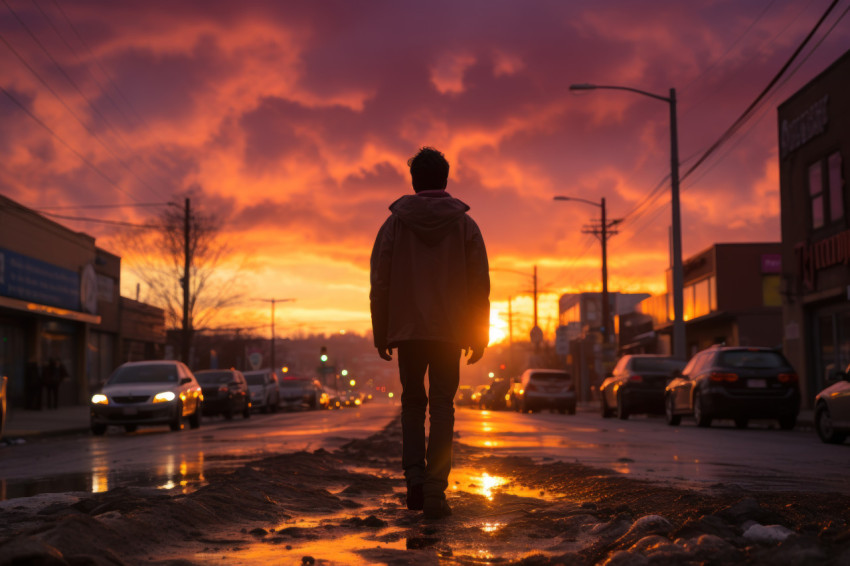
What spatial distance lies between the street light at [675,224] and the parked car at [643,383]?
3831 mm

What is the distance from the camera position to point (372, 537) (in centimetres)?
448

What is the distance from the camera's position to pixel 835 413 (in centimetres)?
1400

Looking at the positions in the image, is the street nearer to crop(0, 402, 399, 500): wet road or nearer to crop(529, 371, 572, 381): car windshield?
crop(0, 402, 399, 500): wet road

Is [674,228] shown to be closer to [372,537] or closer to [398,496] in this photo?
[398,496]

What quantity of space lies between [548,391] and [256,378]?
41.7 ft

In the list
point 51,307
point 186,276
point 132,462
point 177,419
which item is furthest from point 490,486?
point 186,276

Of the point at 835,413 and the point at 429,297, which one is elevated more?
the point at 429,297

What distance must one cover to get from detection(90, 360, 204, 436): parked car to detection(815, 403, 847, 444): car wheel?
12.7m

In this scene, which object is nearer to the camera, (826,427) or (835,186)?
(826,427)

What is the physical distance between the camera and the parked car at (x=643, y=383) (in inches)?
975

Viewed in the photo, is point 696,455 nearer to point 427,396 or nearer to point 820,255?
point 427,396

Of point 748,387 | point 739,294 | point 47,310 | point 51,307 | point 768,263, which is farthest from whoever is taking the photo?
point 768,263

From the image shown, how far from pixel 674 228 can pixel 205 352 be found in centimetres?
6367

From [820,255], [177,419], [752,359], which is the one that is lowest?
[177,419]
